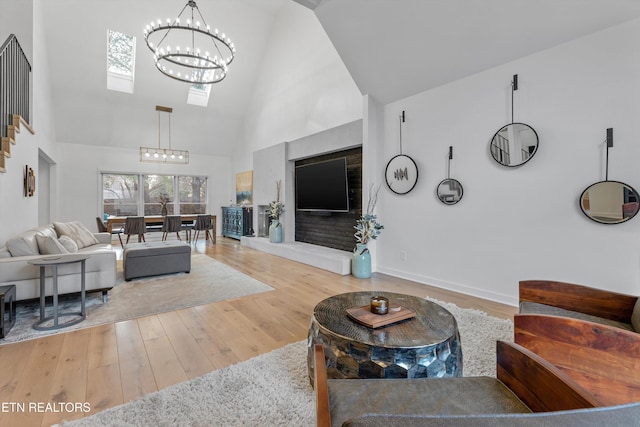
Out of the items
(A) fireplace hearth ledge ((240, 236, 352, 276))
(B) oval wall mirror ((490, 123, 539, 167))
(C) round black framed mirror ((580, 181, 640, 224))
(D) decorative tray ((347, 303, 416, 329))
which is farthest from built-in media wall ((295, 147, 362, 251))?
(D) decorative tray ((347, 303, 416, 329))

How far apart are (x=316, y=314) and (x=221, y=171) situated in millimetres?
9113

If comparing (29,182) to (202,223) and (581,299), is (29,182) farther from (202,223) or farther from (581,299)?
(581,299)

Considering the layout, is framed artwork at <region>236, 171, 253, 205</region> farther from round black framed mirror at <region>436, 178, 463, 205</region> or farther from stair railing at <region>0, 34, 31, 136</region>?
round black framed mirror at <region>436, 178, 463, 205</region>

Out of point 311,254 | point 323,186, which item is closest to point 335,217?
point 323,186

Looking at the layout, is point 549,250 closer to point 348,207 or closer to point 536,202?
point 536,202

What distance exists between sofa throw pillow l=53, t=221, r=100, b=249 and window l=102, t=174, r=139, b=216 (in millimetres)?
3894

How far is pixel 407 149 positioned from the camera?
14.1 ft

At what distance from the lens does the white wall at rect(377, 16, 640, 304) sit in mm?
2553

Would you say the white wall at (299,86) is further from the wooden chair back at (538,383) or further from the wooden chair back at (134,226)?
the wooden chair back at (538,383)

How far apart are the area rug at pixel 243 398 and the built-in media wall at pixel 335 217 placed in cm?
326

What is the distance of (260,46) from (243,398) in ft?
26.3

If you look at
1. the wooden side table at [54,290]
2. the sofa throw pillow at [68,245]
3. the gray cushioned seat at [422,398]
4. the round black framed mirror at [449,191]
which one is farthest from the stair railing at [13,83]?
the round black framed mirror at [449,191]

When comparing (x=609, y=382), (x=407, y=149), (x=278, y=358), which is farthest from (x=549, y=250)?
(x=278, y=358)

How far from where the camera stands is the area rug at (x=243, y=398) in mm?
1515
